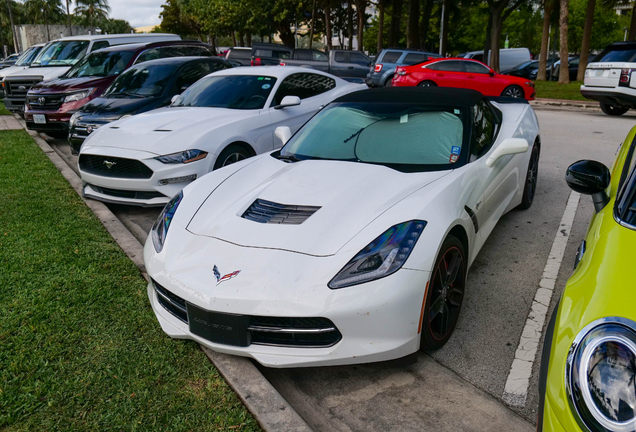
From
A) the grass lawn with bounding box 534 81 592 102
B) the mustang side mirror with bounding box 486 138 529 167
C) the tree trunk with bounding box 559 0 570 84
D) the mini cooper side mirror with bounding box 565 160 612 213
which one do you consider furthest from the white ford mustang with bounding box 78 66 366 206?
the tree trunk with bounding box 559 0 570 84

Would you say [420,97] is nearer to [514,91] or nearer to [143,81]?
[143,81]

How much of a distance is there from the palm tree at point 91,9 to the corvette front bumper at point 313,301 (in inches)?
4034

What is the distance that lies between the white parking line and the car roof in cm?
148

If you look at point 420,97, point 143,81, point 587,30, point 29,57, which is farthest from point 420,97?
point 587,30

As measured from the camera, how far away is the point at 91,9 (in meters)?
95.1

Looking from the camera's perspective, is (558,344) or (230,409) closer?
(558,344)

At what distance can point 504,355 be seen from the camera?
3189mm

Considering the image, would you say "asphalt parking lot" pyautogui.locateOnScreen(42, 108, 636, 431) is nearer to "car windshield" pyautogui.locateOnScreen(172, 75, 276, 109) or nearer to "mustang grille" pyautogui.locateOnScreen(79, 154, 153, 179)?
"mustang grille" pyautogui.locateOnScreen(79, 154, 153, 179)

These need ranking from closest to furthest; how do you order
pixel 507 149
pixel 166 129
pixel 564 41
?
pixel 507 149
pixel 166 129
pixel 564 41

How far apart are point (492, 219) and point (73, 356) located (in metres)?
3.04

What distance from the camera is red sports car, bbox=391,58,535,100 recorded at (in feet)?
53.5

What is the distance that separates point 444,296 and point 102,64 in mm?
9711

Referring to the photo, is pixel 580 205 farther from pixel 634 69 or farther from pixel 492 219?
pixel 634 69

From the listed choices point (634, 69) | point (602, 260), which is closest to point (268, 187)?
point (602, 260)
